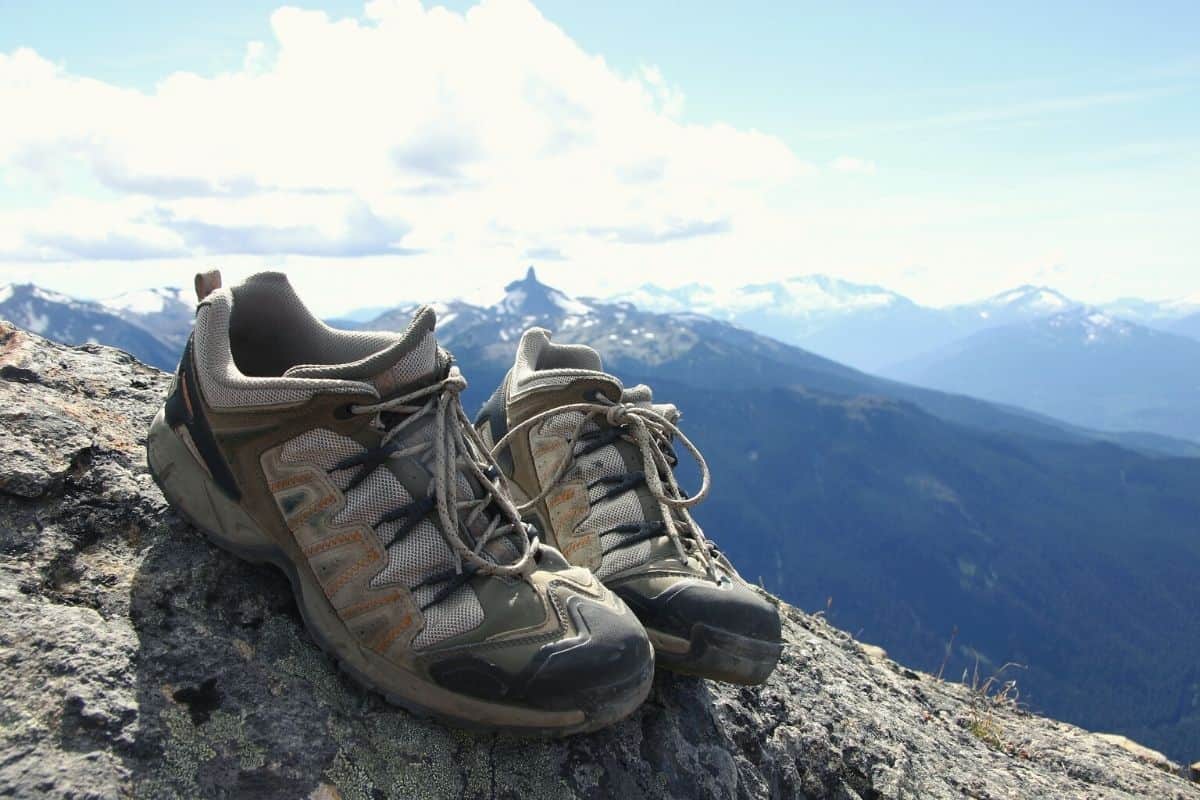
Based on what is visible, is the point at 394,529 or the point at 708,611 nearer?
the point at 394,529

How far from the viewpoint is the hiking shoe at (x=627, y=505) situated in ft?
12.4

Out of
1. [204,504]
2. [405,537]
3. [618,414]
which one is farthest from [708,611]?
[204,504]

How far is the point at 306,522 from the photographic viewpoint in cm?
334

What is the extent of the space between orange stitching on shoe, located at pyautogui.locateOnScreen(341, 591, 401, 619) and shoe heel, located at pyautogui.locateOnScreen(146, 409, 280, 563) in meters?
0.47

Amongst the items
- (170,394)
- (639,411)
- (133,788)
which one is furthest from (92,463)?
(639,411)

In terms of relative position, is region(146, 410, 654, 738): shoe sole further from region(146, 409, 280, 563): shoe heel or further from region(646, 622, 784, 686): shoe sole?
region(646, 622, 784, 686): shoe sole

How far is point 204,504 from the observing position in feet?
11.4

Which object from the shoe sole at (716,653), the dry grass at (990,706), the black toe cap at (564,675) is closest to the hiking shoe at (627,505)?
the shoe sole at (716,653)

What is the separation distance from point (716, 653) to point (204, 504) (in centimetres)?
249

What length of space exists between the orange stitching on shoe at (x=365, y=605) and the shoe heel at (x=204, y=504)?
1.55 feet

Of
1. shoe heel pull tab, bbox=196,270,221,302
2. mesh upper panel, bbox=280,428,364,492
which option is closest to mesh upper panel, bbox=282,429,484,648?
mesh upper panel, bbox=280,428,364,492

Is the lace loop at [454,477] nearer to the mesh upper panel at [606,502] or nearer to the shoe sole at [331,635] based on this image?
the shoe sole at [331,635]

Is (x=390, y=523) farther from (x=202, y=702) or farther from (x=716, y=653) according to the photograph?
(x=716, y=653)

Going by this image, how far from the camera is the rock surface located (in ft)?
8.61
